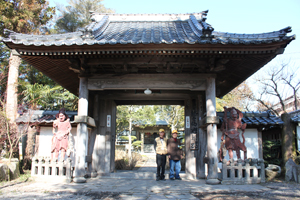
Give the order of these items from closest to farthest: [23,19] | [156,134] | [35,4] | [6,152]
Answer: [6,152], [23,19], [35,4], [156,134]

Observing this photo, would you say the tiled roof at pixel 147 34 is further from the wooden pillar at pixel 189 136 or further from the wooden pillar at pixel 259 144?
the wooden pillar at pixel 259 144

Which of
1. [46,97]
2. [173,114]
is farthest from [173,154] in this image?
[173,114]

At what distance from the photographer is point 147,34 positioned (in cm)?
793

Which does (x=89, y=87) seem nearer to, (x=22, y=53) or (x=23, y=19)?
(x=22, y=53)

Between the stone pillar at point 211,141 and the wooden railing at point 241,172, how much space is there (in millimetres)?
248

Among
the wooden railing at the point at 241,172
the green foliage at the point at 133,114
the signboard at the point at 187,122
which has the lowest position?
the wooden railing at the point at 241,172

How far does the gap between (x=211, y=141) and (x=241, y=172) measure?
1.17 m

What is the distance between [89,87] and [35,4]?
10125 millimetres

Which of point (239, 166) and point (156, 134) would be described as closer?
point (239, 166)

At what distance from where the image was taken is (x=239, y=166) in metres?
6.49

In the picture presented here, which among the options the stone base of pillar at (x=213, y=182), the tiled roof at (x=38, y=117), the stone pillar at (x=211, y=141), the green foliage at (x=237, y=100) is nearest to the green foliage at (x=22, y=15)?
the tiled roof at (x=38, y=117)

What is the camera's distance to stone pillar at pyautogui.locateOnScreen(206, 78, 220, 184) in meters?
6.43

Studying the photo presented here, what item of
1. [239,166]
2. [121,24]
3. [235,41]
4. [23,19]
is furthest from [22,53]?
[23,19]

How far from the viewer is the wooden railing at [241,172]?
6383mm
